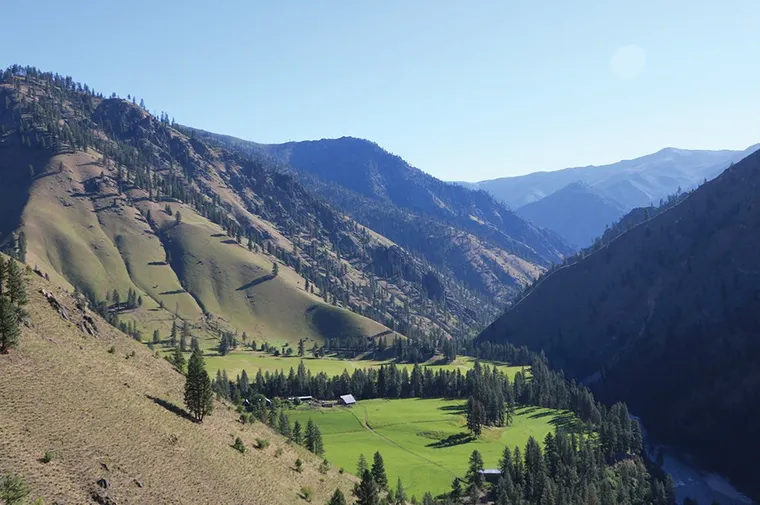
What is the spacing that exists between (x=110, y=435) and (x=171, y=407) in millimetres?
13481

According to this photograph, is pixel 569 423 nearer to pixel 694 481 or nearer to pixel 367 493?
pixel 694 481

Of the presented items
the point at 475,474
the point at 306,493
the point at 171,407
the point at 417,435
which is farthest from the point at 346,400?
the point at 171,407

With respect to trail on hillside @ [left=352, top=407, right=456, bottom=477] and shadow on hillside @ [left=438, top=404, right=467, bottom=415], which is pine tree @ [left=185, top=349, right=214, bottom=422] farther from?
shadow on hillside @ [left=438, top=404, right=467, bottom=415]

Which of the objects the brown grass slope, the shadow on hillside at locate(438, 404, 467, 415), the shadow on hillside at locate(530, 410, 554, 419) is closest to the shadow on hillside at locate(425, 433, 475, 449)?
the shadow on hillside at locate(438, 404, 467, 415)

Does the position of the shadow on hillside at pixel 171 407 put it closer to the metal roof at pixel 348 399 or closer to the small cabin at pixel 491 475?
the small cabin at pixel 491 475

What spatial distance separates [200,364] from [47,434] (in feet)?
63.3

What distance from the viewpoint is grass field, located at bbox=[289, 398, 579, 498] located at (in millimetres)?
119500

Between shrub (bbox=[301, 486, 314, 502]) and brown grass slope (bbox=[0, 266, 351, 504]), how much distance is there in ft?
2.31

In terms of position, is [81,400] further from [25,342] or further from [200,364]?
[200,364]

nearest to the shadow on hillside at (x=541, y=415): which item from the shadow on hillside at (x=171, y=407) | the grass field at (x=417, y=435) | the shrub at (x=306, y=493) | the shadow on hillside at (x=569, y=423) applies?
the grass field at (x=417, y=435)

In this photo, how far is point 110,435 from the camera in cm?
4825

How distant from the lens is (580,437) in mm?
146875

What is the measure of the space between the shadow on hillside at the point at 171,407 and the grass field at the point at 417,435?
58.9 m

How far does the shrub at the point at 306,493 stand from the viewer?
194 ft
